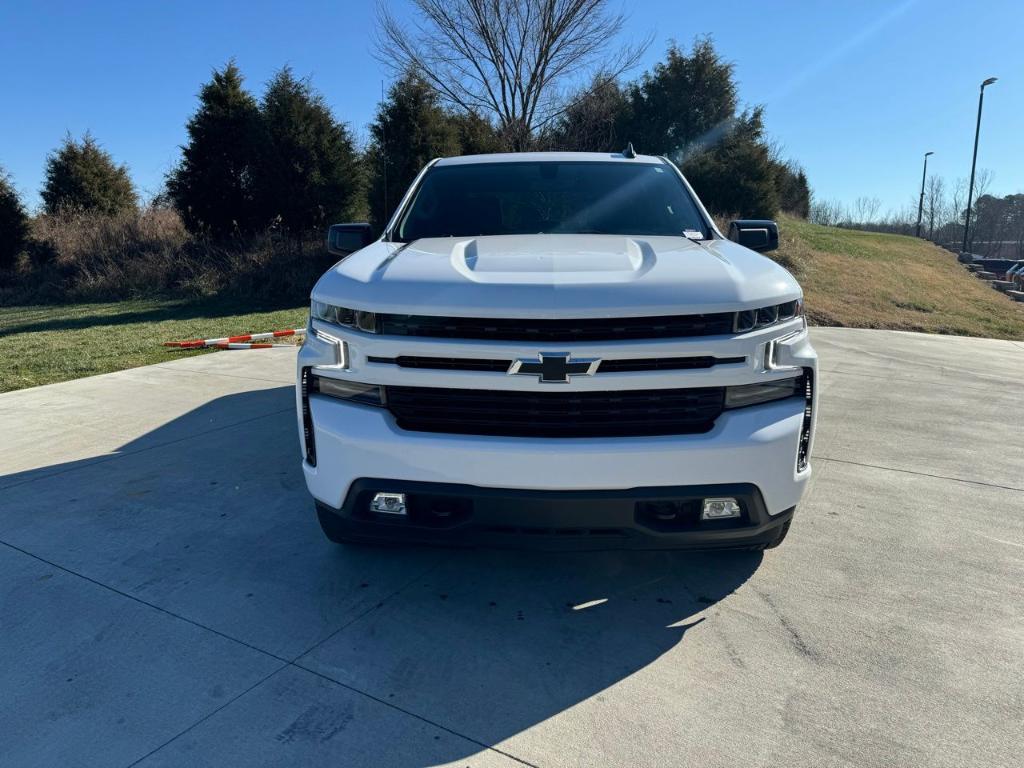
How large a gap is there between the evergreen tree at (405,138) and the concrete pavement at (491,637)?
1213cm

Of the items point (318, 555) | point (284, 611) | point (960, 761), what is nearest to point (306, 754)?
point (284, 611)

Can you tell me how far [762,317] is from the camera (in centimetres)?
244

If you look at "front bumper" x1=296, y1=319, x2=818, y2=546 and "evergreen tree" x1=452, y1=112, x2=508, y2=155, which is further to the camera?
"evergreen tree" x1=452, y1=112, x2=508, y2=155

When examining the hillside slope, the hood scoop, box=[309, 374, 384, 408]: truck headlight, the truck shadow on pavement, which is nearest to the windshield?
the hood scoop

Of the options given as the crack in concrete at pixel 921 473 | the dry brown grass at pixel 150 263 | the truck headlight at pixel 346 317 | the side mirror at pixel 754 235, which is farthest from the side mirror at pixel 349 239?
the dry brown grass at pixel 150 263

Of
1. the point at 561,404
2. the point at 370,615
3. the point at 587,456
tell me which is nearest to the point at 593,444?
the point at 587,456

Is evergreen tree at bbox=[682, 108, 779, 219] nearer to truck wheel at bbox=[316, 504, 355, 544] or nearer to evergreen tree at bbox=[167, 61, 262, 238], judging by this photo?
evergreen tree at bbox=[167, 61, 262, 238]

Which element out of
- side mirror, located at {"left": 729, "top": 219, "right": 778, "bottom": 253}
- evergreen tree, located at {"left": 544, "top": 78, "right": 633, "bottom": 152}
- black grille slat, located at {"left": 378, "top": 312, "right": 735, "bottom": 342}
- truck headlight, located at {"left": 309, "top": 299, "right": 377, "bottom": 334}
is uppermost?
evergreen tree, located at {"left": 544, "top": 78, "right": 633, "bottom": 152}

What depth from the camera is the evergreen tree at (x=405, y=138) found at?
15.2 metres

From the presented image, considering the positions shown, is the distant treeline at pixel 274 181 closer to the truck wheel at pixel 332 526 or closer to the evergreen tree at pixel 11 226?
the evergreen tree at pixel 11 226

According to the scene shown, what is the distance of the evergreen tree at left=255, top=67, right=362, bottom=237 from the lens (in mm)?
15398

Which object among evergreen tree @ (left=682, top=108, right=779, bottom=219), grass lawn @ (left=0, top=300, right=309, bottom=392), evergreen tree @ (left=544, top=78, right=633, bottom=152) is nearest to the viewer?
grass lawn @ (left=0, top=300, right=309, bottom=392)

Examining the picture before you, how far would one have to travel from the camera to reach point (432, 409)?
2.46 metres

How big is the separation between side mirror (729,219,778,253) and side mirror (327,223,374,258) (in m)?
2.12
